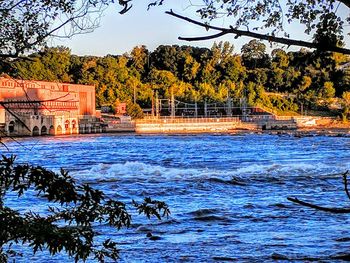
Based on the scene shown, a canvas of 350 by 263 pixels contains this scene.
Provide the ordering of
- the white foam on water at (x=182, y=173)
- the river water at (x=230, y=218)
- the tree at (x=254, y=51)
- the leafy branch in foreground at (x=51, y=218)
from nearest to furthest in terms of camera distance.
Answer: the leafy branch in foreground at (x=51, y=218) < the tree at (x=254, y=51) < the river water at (x=230, y=218) < the white foam on water at (x=182, y=173)

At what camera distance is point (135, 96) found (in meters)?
149

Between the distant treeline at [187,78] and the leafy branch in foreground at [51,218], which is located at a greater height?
the distant treeline at [187,78]

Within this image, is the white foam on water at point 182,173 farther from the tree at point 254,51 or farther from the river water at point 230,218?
the tree at point 254,51

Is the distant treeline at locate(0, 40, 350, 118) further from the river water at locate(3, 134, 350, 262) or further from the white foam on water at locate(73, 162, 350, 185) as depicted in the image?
the river water at locate(3, 134, 350, 262)

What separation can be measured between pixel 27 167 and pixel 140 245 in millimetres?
6899

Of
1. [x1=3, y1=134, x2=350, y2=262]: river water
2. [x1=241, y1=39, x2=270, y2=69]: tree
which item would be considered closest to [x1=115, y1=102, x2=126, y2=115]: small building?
[x1=3, y1=134, x2=350, y2=262]: river water

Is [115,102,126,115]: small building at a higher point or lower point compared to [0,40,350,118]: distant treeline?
lower

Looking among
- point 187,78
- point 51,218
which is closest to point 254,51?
point 51,218

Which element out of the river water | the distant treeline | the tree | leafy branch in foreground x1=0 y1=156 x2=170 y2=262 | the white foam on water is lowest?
the white foam on water

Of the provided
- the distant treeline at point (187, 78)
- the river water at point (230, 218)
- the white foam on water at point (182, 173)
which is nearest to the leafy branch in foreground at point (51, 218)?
the river water at point (230, 218)

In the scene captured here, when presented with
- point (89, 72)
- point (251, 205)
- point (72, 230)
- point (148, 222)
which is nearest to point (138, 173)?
point (251, 205)

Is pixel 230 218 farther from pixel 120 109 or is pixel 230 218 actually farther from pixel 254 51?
pixel 120 109

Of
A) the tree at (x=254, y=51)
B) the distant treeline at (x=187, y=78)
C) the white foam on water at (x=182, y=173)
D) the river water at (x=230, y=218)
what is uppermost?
the distant treeline at (x=187, y=78)

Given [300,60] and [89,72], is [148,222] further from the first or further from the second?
[89,72]
